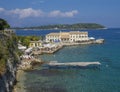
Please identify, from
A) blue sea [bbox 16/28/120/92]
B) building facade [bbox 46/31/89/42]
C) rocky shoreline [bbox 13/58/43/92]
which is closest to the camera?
blue sea [bbox 16/28/120/92]

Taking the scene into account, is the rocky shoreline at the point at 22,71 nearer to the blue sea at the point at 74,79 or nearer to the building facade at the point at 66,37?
Result: the blue sea at the point at 74,79

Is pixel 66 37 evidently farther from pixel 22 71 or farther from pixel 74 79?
pixel 74 79

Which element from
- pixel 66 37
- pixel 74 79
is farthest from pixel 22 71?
pixel 66 37

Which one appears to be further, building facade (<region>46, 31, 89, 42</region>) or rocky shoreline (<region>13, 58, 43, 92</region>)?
building facade (<region>46, 31, 89, 42</region>)

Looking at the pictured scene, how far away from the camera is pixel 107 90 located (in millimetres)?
36781

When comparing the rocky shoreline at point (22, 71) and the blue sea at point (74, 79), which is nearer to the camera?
the blue sea at point (74, 79)

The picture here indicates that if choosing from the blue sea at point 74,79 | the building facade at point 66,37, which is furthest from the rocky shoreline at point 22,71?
the building facade at point 66,37

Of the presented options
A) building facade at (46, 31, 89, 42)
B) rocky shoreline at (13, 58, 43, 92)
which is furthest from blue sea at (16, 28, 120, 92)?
building facade at (46, 31, 89, 42)

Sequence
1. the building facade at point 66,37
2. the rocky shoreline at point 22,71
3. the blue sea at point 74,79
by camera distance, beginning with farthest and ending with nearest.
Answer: the building facade at point 66,37 → the rocky shoreline at point 22,71 → the blue sea at point 74,79

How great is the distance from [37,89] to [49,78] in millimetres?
6704

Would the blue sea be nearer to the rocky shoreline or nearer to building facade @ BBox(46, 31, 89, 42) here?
the rocky shoreline

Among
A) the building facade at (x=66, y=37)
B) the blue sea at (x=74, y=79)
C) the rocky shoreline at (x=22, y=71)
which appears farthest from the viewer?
the building facade at (x=66, y=37)

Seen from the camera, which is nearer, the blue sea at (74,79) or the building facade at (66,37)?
the blue sea at (74,79)

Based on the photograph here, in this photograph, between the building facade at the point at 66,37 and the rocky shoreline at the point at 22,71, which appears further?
the building facade at the point at 66,37
